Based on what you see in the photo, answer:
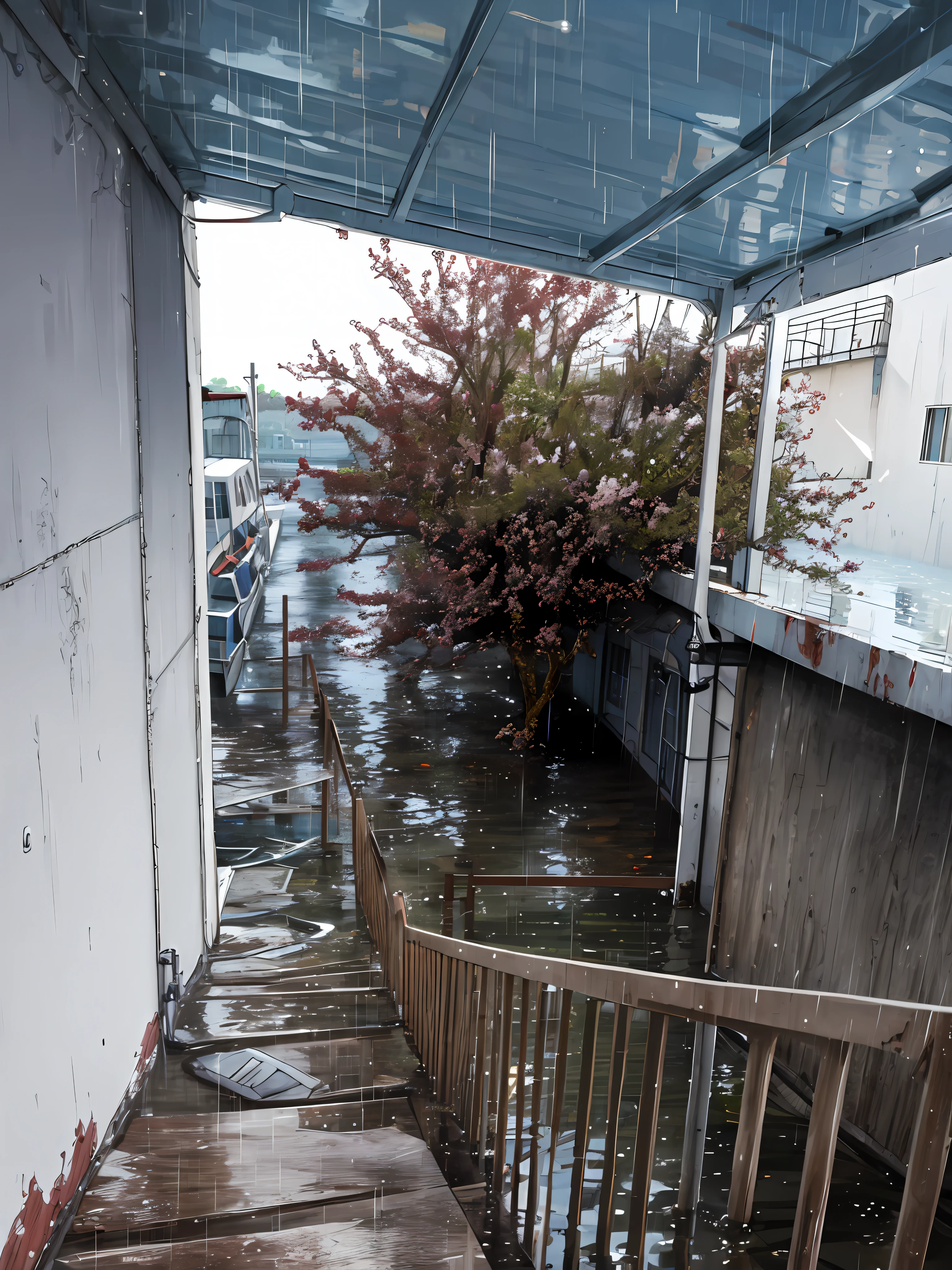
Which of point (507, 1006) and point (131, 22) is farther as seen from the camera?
point (131, 22)

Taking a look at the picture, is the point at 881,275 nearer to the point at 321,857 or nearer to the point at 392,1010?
the point at 392,1010

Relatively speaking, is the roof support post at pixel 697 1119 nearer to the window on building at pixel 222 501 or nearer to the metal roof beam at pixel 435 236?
the metal roof beam at pixel 435 236

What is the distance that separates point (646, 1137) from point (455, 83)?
3126 millimetres

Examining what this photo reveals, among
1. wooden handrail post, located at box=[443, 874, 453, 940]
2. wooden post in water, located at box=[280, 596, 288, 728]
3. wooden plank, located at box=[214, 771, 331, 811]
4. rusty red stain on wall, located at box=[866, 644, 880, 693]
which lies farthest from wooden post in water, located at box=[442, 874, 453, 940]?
wooden post in water, located at box=[280, 596, 288, 728]

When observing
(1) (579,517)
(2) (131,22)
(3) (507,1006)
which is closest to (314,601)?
(1) (579,517)

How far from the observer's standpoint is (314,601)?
1216cm

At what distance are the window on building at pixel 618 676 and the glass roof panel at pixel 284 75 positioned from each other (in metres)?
7.13

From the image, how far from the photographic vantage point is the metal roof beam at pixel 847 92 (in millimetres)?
2555

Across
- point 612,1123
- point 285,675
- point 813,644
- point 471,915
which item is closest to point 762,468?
point 813,644

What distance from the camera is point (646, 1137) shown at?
126 centimetres

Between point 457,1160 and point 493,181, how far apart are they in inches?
159

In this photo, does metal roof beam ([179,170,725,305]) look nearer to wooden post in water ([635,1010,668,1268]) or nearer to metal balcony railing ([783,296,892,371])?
metal balcony railing ([783,296,892,371])

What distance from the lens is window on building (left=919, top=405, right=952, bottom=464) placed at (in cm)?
470

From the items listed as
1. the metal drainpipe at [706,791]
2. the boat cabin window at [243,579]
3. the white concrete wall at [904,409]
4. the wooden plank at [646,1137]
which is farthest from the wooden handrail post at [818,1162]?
the boat cabin window at [243,579]
